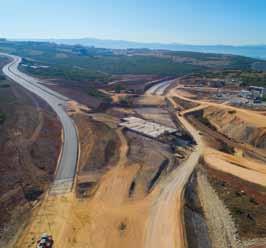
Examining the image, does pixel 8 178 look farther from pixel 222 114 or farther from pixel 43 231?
pixel 222 114

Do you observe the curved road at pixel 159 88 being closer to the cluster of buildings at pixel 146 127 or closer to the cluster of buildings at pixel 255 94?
the cluster of buildings at pixel 255 94

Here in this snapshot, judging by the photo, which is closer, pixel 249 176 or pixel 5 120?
pixel 249 176

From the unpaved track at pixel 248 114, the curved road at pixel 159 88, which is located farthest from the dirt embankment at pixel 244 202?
the curved road at pixel 159 88

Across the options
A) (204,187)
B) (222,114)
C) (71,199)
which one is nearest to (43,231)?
(71,199)

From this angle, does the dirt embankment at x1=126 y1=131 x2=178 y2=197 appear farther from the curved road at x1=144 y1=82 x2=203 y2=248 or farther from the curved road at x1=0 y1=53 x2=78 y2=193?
the curved road at x1=0 y1=53 x2=78 y2=193

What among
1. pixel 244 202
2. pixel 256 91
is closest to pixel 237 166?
pixel 244 202

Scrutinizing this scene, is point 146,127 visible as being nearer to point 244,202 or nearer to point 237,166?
point 237,166
